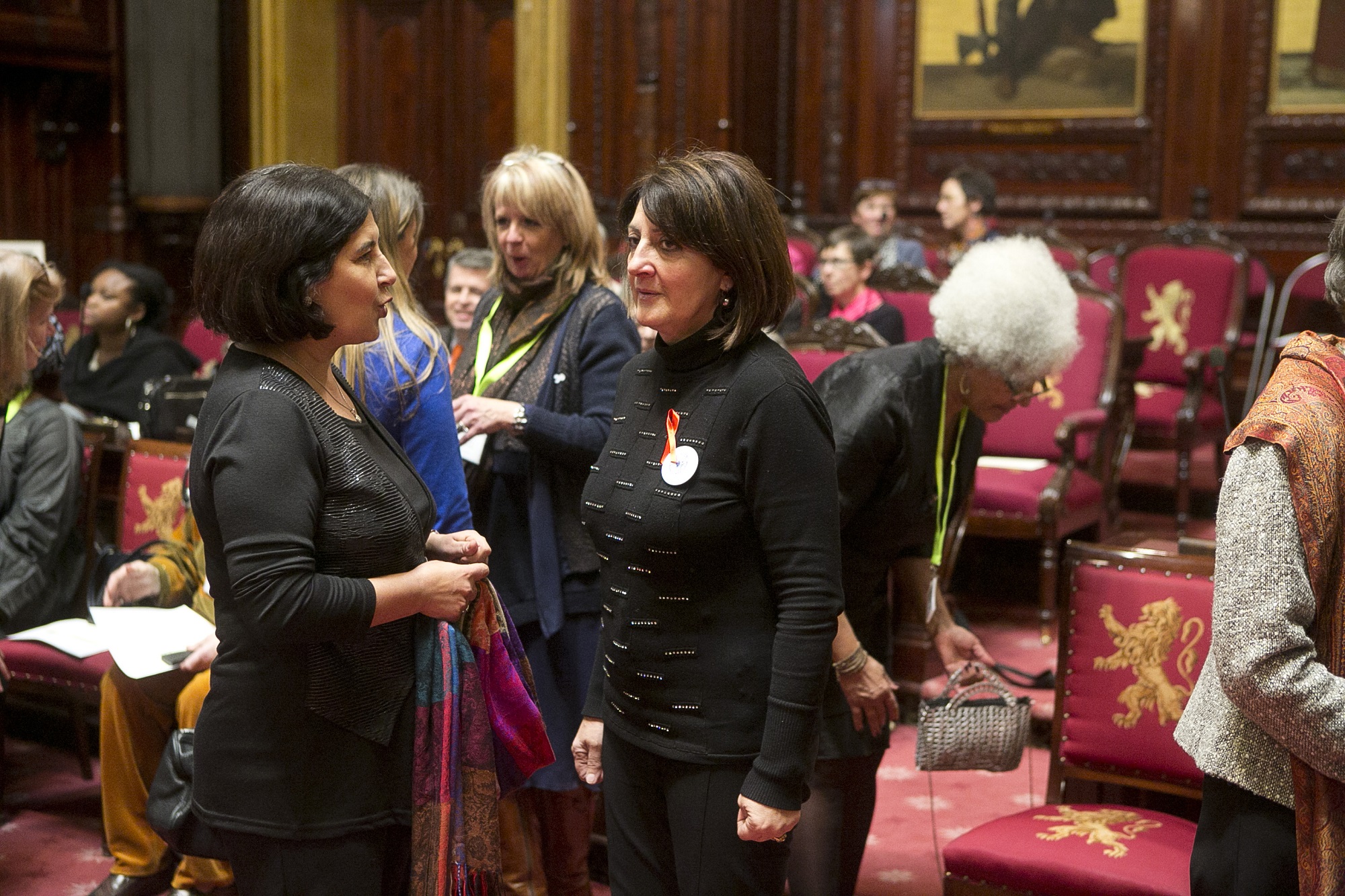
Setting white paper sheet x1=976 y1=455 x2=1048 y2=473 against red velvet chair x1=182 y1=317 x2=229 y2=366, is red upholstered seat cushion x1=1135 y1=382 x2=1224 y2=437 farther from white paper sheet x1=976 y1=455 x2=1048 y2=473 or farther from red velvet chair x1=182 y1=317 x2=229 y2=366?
red velvet chair x1=182 y1=317 x2=229 y2=366

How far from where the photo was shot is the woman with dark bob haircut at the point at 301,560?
1.54 m

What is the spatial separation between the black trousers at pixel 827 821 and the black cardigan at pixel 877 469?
0.06 m

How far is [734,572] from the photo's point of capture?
1643mm

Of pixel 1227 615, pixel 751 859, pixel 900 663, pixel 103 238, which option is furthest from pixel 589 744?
pixel 103 238

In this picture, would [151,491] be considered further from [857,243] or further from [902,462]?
[857,243]

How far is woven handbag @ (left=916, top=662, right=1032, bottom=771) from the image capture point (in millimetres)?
2191

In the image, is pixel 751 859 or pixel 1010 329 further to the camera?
pixel 1010 329

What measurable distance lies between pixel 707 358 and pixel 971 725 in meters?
0.87

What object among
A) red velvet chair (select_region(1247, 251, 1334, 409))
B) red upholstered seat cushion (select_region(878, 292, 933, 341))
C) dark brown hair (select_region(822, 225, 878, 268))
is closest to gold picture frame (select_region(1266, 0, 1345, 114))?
red velvet chair (select_region(1247, 251, 1334, 409))

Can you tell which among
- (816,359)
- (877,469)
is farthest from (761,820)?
(816,359)

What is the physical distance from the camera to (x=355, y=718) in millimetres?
1626

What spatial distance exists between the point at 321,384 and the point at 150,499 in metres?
2.07

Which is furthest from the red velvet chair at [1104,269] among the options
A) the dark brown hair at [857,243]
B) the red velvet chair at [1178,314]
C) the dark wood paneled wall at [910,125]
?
the dark brown hair at [857,243]

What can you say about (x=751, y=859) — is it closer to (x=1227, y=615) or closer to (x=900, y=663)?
(x=1227, y=615)
